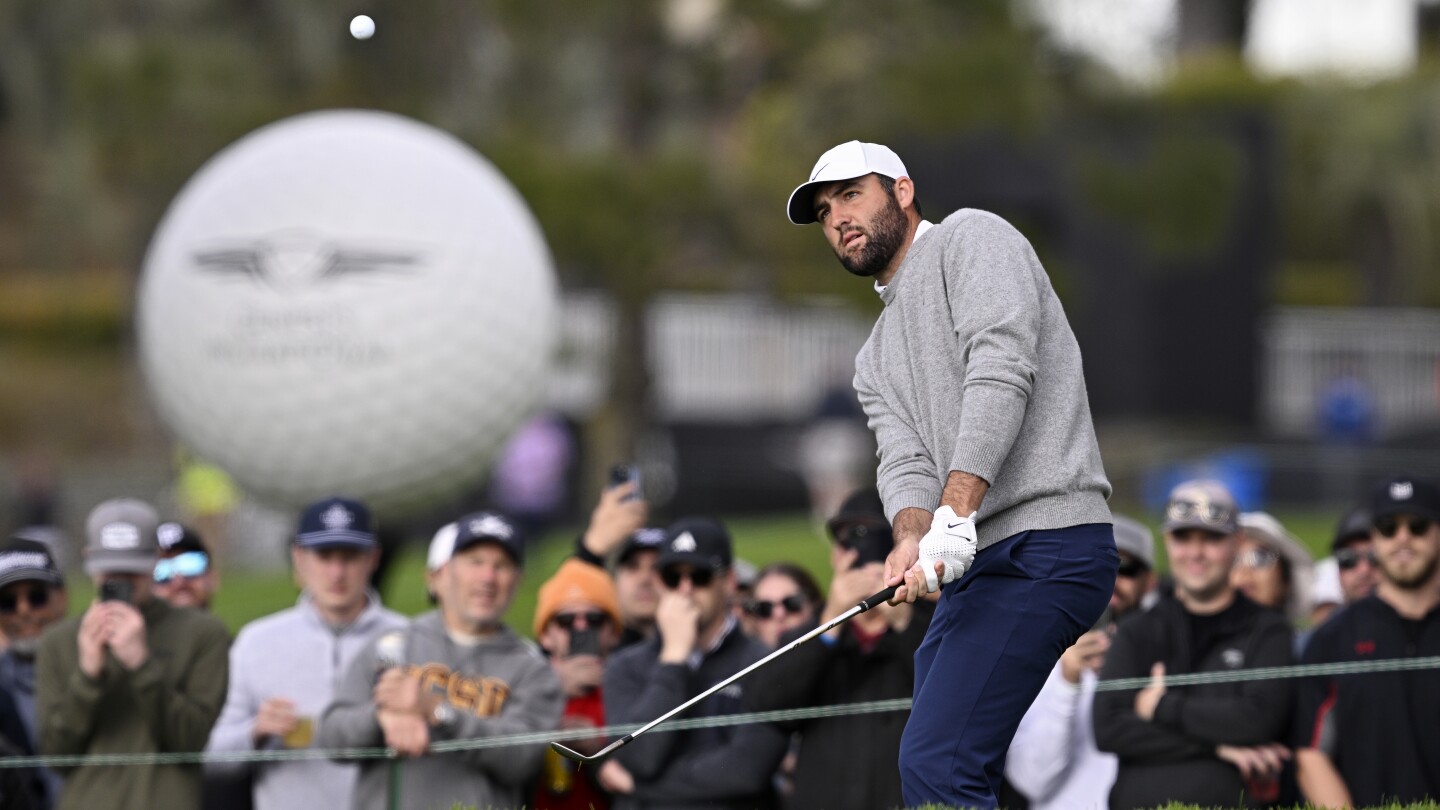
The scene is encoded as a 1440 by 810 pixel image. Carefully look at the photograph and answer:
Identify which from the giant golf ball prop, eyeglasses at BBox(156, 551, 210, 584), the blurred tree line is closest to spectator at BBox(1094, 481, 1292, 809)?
eyeglasses at BBox(156, 551, 210, 584)

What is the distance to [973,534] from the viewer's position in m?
5.14

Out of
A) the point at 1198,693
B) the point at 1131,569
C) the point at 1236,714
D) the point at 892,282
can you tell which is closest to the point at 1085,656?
the point at 1198,693

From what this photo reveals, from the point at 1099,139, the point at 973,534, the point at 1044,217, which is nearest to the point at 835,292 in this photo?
the point at 1099,139

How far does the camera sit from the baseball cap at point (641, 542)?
26.4ft

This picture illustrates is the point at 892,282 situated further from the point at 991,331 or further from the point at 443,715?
the point at 443,715

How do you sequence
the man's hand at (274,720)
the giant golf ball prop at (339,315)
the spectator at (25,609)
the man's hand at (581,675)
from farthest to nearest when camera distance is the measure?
1. the giant golf ball prop at (339,315)
2. the spectator at (25,609)
3. the man's hand at (581,675)
4. the man's hand at (274,720)

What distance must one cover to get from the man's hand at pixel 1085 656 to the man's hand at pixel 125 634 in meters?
2.95

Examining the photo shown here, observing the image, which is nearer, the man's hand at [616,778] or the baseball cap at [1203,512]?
the man's hand at [616,778]

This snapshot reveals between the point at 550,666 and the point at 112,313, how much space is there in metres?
Result: 25.3

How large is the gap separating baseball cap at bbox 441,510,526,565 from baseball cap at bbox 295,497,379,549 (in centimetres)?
31

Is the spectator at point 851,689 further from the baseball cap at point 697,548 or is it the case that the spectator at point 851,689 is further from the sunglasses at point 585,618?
the sunglasses at point 585,618

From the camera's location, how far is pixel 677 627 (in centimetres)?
701

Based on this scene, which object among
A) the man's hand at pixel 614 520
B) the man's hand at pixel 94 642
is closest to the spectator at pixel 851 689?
the man's hand at pixel 614 520

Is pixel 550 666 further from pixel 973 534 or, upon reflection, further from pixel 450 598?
pixel 973 534
